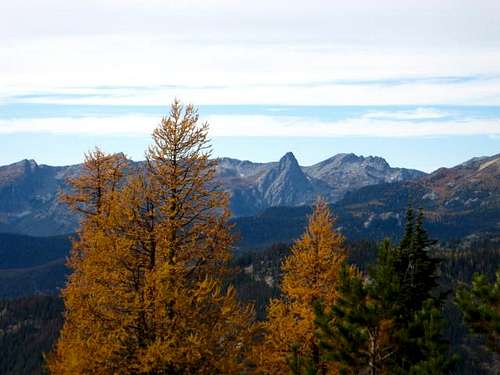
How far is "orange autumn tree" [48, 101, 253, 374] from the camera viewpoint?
74.4 feet

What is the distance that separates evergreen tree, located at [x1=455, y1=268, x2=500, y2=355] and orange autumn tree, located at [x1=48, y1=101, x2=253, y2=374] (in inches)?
455

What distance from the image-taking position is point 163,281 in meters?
23.2

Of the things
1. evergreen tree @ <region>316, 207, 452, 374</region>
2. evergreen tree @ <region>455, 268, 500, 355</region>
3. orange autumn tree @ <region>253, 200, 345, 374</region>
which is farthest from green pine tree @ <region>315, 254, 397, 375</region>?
orange autumn tree @ <region>253, 200, 345, 374</region>

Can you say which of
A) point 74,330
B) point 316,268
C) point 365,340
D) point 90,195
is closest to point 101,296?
point 74,330

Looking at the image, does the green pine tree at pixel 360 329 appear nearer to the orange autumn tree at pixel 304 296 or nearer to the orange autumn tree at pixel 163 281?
the orange autumn tree at pixel 304 296

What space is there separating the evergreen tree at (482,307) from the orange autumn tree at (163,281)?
11547 millimetres

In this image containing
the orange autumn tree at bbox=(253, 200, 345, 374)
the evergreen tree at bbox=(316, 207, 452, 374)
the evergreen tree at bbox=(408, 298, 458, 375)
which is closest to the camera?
the evergreen tree at bbox=(408, 298, 458, 375)

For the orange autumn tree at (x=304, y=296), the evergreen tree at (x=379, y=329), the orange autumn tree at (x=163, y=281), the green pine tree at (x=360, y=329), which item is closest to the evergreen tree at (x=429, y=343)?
the evergreen tree at (x=379, y=329)

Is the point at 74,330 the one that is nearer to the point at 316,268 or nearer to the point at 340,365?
the point at 340,365

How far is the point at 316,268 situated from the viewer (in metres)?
37.6

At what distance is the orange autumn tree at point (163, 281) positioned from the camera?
2269 cm

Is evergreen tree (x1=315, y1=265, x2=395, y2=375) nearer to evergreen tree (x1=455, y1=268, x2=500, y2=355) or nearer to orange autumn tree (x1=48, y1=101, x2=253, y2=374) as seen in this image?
evergreen tree (x1=455, y1=268, x2=500, y2=355)

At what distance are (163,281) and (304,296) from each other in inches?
603

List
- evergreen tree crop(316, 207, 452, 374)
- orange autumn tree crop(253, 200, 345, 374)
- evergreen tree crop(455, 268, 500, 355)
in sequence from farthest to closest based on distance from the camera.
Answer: orange autumn tree crop(253, 200, 345, 374), evergreen tree crop(316, 207, 452, 374), evergreen tree crop(455, 268, 500, 355)
